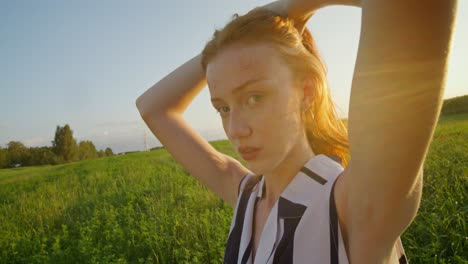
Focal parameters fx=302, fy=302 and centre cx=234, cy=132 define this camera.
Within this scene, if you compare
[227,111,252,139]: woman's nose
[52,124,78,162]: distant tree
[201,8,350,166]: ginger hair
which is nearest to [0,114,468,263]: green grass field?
[201,8,350,166]: ginger hair

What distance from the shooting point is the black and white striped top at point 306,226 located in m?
1.09

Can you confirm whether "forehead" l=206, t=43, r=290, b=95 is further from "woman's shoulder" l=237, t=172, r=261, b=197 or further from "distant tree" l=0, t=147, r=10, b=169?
"distant tree" l=0, t=147, r=10, b=169

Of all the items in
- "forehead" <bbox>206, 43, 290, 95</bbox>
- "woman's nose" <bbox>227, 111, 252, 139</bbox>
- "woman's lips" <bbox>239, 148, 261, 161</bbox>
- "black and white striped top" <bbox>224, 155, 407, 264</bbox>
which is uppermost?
"forehead" <bbox>206, 43, 290, 95</bbox>

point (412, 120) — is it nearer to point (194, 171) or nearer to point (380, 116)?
point (380, 116)

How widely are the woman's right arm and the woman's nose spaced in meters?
0.76

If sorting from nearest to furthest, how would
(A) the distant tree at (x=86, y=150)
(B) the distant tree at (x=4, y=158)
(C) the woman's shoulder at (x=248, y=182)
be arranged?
(C) the woman's shoulder at (x=248, y=182), (B) the distant tree at (x=4, y=158), (A) the distant tree at (x=86, y=150)

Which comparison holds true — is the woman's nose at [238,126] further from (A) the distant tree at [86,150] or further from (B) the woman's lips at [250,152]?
(A) the distant tree at [86,150]

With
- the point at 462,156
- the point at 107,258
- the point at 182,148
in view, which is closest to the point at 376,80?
the point at 182,148

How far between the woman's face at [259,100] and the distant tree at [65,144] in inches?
3111

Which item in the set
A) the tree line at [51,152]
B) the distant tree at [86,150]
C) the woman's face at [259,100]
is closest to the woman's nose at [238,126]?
the woman's face at [259,100]

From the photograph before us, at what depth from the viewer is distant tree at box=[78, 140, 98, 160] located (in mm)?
77062

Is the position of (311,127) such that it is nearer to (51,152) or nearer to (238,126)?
(238,126)

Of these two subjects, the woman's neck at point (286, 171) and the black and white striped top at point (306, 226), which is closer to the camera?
the black and white striped top at point (306, 226)

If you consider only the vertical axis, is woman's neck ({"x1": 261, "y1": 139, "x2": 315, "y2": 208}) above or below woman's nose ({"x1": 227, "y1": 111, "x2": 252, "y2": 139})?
below
